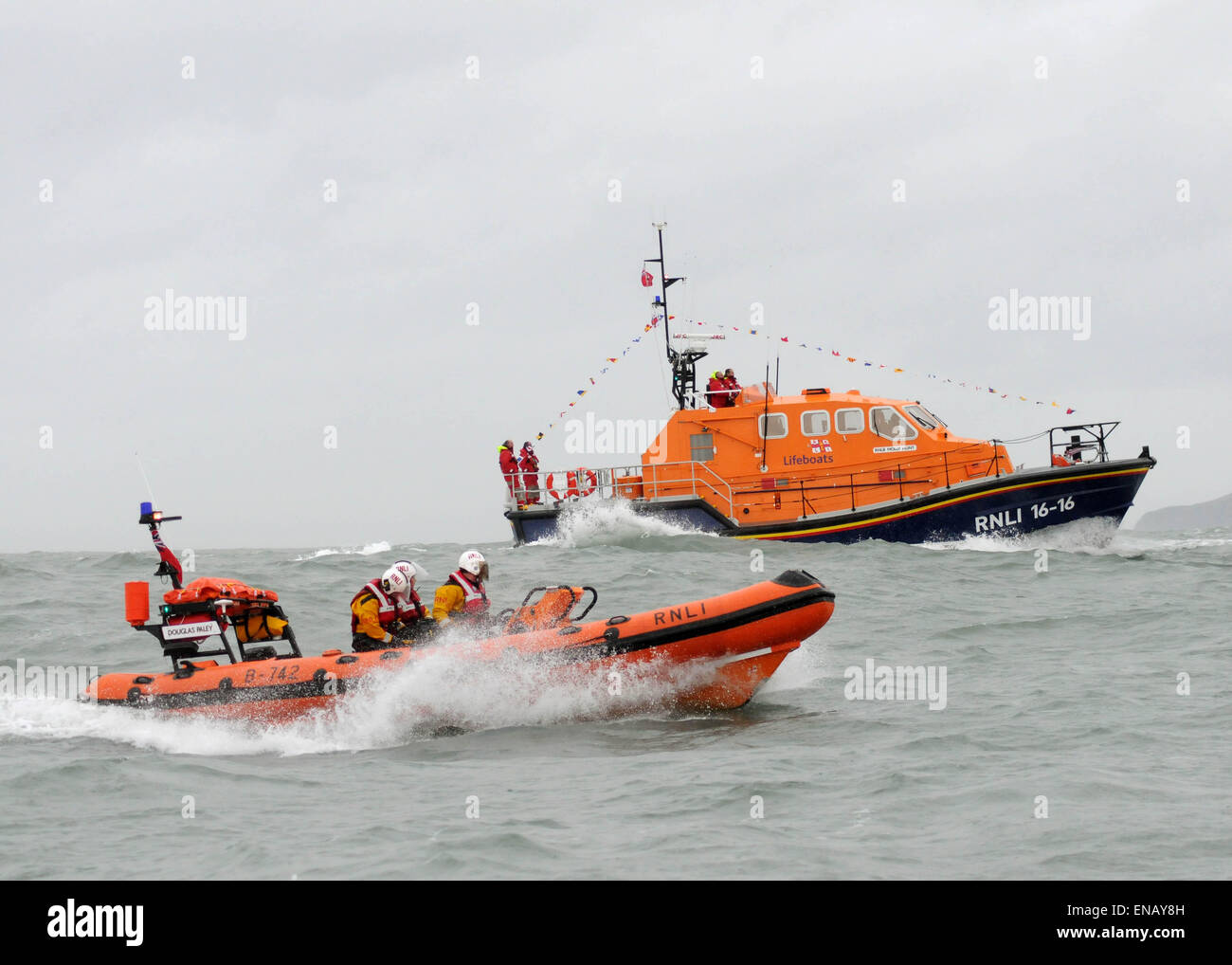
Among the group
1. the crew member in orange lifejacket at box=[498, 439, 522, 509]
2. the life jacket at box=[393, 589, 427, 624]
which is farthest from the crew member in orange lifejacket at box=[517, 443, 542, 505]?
the life jacket at box=[393, 589, 427, 624]

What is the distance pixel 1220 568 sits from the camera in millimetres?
15180

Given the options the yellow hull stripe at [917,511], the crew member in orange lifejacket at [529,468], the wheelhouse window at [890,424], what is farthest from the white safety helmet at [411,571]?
the crew member in orange lifejacket at [529,468]

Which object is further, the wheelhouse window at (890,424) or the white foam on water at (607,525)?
the white foam on water at (607,525)

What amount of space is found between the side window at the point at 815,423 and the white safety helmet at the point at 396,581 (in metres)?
10.1

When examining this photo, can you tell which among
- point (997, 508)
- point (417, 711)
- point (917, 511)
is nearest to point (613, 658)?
point (417, 711)

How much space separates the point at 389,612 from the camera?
28.2 ft

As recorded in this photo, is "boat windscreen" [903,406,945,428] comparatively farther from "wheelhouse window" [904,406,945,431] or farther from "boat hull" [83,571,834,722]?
"boat hull" [83,571,834,722]

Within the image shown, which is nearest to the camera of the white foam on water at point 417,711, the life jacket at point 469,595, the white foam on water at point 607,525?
the white foam on water at point 417,711

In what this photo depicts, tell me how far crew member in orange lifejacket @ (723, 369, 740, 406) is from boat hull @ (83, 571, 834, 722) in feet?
→ 33.5

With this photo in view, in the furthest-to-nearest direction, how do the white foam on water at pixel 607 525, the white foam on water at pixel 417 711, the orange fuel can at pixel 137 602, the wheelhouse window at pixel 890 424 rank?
the white foam on water at pixel 607 525
the wheelhouse window at pixel 890 424
the orange fuel can at pixel 137 602
the white foam on water at pixel 417 711

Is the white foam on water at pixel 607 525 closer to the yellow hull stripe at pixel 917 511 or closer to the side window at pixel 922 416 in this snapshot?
the yellow hull stripe at pixel 917 511

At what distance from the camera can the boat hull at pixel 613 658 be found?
8.02 metres

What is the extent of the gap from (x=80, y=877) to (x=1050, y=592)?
10.8 meters
